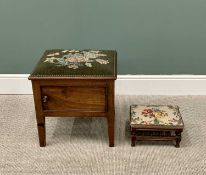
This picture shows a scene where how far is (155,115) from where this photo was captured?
5.52ft

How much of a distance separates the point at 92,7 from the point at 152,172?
1.06 metres

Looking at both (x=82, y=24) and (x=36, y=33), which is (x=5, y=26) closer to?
(x=36, y=33)

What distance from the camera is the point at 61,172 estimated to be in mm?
1490

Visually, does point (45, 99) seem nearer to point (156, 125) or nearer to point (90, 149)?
point (90, 149)

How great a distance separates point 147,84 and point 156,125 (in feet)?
1.99

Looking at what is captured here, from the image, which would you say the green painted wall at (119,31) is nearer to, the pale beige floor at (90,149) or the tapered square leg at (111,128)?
Answer: the pale beige floor at (90,149)

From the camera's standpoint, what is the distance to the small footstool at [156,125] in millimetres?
1608

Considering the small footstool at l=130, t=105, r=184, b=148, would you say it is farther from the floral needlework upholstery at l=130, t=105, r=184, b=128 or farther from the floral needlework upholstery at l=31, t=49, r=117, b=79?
the floral needlework upholstery at l=31, t=49, r=117, b=79

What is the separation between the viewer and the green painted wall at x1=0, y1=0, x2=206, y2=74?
2004 mm

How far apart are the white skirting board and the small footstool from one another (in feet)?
1.52

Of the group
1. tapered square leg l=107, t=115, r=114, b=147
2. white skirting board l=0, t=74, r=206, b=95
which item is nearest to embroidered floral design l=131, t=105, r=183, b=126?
tapered square leg l=107, t=115, r=114, b=147

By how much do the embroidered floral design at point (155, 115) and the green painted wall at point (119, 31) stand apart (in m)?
0.46

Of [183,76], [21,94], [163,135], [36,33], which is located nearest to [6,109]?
[21,94]

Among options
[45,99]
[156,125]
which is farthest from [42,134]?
[156,125]
